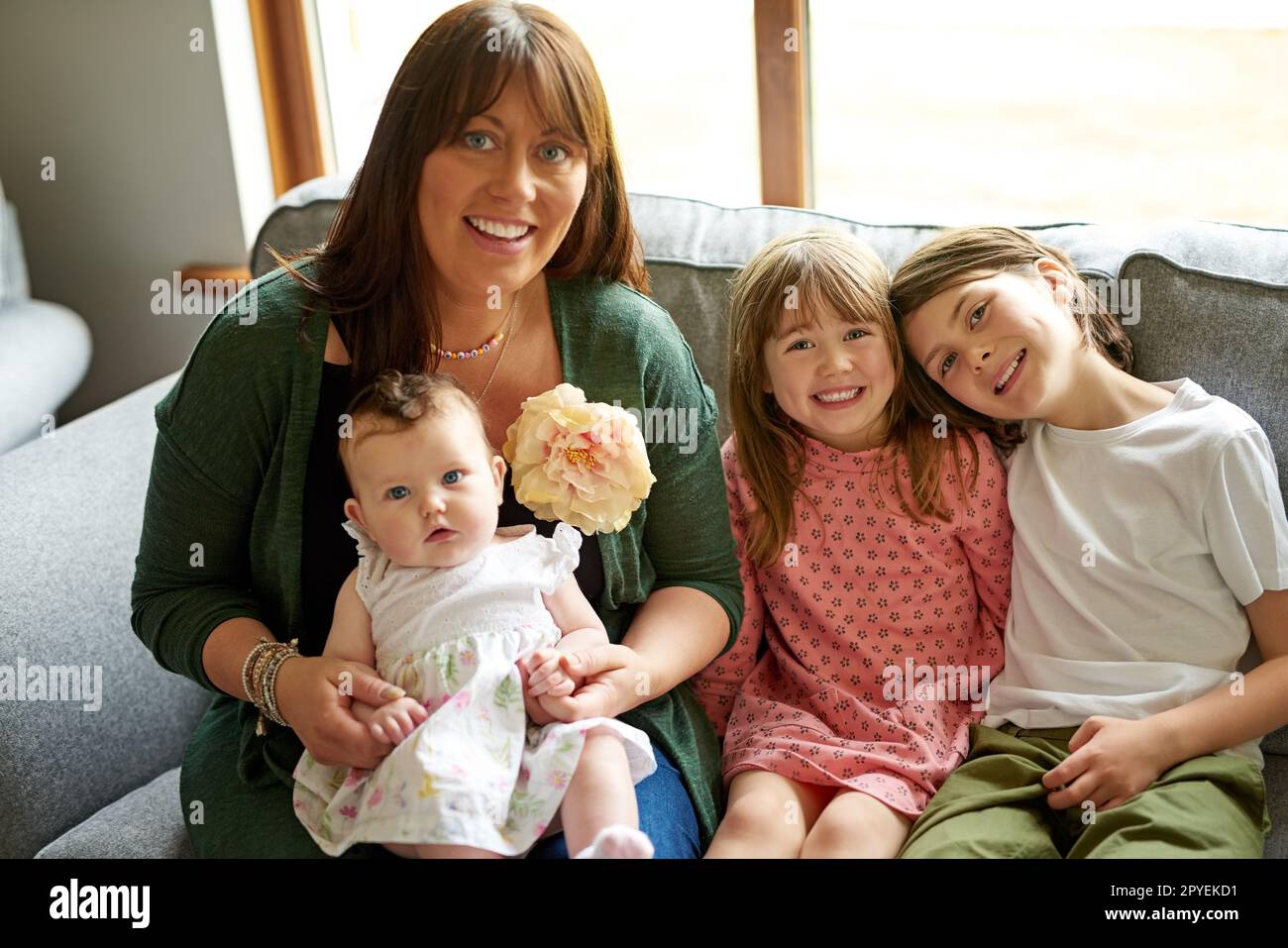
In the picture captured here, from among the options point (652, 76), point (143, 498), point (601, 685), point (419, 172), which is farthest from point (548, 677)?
point (652, 76)

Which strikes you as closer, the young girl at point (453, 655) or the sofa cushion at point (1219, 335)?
the young girl at point (453, 655)

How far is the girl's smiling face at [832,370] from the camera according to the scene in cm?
165

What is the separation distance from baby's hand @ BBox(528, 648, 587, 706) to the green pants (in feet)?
1.57

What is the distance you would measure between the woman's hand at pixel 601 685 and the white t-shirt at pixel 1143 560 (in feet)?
1.73

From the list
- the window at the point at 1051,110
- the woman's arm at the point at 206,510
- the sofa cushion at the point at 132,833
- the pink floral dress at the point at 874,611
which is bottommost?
the sofa cushion at the point at 132,833

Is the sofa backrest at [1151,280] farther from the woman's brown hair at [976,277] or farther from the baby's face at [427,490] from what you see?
the baby's face at [427,490]

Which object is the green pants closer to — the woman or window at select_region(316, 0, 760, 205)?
the woman

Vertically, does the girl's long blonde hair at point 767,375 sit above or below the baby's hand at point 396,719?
above

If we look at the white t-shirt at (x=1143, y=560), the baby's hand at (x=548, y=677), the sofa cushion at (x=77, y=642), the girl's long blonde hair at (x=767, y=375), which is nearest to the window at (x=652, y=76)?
the girl's long blonde hair at (x=767, y=375)

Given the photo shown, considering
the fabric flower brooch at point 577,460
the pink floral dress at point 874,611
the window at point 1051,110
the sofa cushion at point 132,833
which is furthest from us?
the window at point 1051,110

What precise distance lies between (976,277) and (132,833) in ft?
4.47

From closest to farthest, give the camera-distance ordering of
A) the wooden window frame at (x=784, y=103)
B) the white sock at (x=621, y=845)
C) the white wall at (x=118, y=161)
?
the white sock at (x=621, y=845), the wooden window frame at (x=784, y=103), the white wall at (x=118, y=161)

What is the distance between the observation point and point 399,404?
142 centimetres

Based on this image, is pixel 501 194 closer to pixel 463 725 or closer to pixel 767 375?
pixel 767 375
